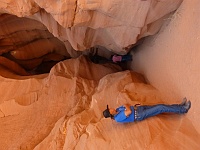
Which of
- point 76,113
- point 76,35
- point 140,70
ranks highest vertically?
point 76,35

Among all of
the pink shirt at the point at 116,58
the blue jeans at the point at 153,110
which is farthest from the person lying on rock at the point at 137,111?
the pink shirt at the point at 116,58

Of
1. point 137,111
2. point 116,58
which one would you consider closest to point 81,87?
point 116,58

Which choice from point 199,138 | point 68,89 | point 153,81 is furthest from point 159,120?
point 68,89

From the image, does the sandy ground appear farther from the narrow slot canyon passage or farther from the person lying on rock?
the narrow slot canyon passage

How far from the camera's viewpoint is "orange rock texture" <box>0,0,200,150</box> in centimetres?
104

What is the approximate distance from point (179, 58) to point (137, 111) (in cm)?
31

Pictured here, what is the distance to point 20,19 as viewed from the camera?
1772 millimetres

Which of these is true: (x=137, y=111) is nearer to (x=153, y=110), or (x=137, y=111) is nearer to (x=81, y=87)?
(x=153, y=110)

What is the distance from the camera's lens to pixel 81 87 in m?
1.55

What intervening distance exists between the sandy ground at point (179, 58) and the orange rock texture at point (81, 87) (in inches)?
0.6

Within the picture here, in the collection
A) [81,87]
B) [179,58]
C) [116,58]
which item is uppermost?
[179,58]

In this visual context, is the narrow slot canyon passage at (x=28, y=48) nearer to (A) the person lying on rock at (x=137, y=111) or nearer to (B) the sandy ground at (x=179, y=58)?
(B) the sandy ground at (x=179, y=58)

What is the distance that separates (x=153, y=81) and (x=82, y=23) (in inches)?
18.7

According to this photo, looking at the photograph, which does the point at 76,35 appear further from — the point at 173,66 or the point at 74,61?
the point at 173,66
